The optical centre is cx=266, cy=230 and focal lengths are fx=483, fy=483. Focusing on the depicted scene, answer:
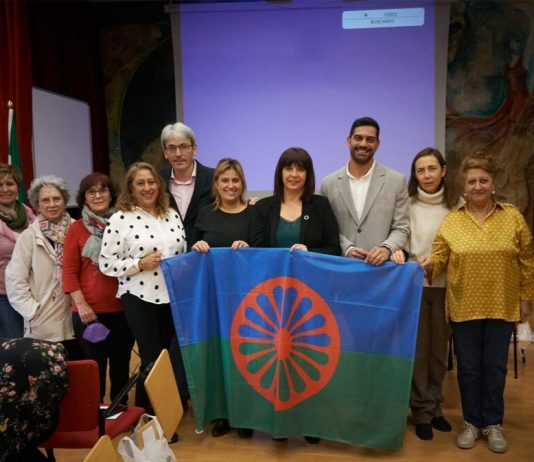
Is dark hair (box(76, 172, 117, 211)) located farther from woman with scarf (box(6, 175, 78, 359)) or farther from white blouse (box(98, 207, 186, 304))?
white blouse (box(98, 207, 186, 304))

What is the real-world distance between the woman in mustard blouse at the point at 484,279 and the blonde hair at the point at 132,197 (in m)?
1.38

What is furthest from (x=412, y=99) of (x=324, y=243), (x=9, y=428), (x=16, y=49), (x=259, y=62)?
(x=9, y=428)

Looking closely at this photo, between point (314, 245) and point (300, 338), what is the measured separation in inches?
18.5

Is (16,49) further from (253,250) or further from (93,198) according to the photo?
(253,250)

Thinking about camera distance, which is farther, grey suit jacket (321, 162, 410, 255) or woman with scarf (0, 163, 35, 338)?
woman with scarf (0, 163, 35, 338)

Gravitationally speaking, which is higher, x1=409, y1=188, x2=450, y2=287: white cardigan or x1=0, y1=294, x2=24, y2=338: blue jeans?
x1=409, y1=188, x2=450, y2=287: white cardigan

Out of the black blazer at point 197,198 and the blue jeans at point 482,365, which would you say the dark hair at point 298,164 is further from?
the blue jeans at point 482,365

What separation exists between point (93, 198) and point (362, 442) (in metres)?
1.92

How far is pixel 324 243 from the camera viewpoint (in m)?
2.48

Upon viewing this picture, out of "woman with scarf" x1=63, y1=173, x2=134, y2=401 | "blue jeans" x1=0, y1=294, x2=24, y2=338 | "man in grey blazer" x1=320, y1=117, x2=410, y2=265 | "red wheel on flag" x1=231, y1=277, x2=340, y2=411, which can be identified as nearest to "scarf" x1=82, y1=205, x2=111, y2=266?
"woman with scarf" x1=63, y1=173, x2=134, y2=401

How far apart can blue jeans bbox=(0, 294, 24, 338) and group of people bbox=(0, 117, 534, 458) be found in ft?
0.29

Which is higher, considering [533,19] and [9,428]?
[533,19]

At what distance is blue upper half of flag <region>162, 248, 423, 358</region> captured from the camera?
7.50 ft

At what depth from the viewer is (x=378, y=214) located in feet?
8.29
